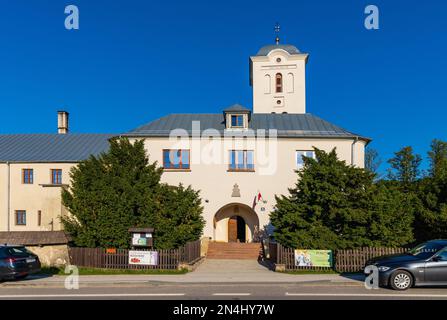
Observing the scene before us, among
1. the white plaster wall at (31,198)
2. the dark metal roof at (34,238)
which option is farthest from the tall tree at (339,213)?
the white plaster wall at (31,198)

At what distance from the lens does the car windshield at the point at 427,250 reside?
37.6 ft

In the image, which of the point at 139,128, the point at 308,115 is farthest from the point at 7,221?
the point at 308,115

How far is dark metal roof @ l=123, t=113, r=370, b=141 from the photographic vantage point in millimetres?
25094

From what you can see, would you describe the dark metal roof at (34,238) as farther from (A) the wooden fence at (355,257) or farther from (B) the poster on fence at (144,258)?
(A) the wooden fence at (355,257)

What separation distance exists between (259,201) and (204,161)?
462cm

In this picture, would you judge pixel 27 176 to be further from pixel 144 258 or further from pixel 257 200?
pixel 257 200

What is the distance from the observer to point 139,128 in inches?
1022

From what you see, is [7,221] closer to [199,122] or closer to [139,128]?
[139,128]

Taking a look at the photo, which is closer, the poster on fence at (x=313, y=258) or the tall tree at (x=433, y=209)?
the poster on fence at (x=313, y=258)

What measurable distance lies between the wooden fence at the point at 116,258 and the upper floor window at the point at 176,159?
8517 millimetres

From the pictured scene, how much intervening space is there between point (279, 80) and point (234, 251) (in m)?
24.8

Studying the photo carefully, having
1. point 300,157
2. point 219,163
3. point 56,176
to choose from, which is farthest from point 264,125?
point 56,176

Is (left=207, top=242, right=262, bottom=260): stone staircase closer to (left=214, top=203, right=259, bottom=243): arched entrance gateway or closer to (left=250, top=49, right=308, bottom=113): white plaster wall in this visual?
(left=214, top=203, right=259, bottom=243): arched entrance gateway
